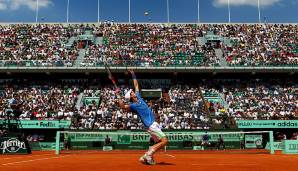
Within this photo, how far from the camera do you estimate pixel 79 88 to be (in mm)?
57156

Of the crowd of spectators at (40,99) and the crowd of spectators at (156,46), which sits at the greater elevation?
the crowd of spectators at (156,46)

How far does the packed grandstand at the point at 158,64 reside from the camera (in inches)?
1981

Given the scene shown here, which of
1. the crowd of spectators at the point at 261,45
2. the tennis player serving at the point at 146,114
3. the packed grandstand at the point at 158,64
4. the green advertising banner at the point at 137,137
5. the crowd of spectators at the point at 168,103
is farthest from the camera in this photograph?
the crowd of spectators at the point at 261,45

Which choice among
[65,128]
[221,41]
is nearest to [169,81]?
[221,41]

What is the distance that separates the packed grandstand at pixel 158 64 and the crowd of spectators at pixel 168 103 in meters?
0.12

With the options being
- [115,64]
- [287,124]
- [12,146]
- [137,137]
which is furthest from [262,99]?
[12,146]

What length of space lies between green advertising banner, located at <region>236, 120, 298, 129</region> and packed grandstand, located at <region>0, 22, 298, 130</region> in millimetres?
828

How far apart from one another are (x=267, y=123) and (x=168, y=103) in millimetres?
12127

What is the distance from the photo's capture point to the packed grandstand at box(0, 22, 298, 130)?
50.3 m

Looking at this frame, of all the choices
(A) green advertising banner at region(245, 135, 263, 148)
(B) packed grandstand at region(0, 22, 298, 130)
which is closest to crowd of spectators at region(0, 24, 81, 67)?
(B) packed grandstand at region(0, 22, 298, 130)

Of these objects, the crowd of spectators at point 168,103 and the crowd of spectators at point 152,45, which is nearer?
the crowd of spectators at point 168,103

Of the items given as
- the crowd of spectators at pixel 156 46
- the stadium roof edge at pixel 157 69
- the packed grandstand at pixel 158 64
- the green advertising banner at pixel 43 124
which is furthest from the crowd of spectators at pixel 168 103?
the crowd of spectators at pixel 156 46

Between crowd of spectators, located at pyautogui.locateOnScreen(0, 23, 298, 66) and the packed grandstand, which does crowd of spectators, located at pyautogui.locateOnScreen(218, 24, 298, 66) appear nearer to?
crowd of spectators, located at pyautogui.locateOnScreen(0, 23, 298, 66)

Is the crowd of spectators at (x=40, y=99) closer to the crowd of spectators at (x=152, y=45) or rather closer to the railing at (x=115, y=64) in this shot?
the railing at (x=115, y=64)
